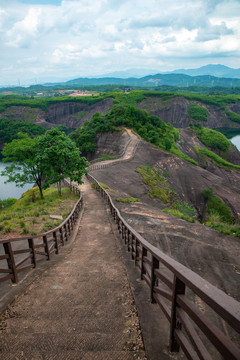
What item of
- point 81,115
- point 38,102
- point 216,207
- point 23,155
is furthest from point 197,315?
point 38,102

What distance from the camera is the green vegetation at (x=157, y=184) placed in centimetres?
2892

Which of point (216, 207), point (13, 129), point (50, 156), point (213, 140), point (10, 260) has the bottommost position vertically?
point (216, 207)

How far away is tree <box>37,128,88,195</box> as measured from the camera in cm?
2023

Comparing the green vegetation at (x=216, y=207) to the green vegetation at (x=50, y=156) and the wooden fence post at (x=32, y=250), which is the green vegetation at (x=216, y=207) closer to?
the green vegetation at (x=50, y=156)

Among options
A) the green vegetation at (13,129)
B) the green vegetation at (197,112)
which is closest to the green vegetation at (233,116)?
the green vegetation at (197,112)

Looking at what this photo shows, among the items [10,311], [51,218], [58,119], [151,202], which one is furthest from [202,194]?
[58,119]

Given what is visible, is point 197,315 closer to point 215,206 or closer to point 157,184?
point 157,184

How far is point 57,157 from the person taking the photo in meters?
20.5

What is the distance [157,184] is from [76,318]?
29.3 metres

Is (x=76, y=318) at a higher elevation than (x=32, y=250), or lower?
higher

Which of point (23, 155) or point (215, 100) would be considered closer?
point (23, 155)

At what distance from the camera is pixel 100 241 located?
10375 millimetres

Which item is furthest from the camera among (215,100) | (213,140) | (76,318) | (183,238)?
(215,100)

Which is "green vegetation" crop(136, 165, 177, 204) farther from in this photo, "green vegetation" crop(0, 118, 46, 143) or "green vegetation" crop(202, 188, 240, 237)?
"green vegetation" crop(0, 118, 46, 143)
